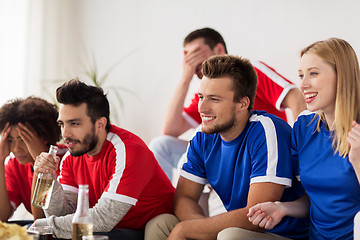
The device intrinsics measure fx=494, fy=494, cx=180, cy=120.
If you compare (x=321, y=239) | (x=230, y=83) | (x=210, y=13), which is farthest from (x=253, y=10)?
(x=321, y=239)

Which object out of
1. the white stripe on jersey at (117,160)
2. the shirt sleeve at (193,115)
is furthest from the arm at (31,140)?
the shirt sleeve at (193,115)

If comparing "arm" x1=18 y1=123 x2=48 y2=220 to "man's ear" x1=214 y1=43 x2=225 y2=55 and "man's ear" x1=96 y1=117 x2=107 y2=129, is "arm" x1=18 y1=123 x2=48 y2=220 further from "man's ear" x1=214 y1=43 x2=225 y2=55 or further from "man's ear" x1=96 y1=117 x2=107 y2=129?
"man's ear" x1=214 y1=43 x2=225 y2=55

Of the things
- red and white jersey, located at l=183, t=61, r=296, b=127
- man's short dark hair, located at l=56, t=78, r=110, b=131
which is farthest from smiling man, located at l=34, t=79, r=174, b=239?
red and white jersey, located at l=183, t=61, r=296, b=127

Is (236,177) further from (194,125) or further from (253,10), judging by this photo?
(253,10)

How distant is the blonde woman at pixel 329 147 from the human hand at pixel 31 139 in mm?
1375

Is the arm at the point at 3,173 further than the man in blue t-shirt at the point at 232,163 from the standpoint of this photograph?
Yes

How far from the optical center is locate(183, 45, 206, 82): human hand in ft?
10.1

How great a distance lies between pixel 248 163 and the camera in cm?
203

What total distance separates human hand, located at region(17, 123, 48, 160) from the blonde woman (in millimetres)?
1375

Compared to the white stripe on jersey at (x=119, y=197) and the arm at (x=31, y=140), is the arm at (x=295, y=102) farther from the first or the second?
the arm at (x=31, y=140)

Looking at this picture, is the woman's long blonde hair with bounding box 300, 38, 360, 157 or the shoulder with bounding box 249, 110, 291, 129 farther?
the shoulder with bounding box 249, 110, 291, 129

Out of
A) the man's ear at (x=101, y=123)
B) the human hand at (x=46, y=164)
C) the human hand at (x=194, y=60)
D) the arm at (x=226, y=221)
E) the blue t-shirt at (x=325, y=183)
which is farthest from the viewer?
the human hand at (x=194, y=60)

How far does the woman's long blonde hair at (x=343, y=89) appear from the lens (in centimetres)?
172

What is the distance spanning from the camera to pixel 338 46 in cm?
178
